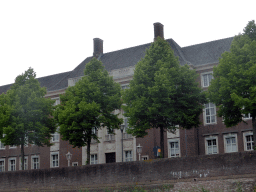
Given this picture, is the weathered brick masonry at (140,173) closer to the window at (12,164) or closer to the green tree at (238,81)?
the green tree at (238,81)

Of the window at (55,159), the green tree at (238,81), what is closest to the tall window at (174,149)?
the green tree at (238,81)

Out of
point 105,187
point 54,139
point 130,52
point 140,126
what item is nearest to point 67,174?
point 105,187

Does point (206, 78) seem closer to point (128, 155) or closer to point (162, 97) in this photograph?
point (162, 97)

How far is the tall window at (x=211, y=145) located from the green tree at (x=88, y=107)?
9736mm

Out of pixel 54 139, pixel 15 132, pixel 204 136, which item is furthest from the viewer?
pixel 54 139

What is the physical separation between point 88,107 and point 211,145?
13559 mm

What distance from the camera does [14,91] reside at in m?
37.1

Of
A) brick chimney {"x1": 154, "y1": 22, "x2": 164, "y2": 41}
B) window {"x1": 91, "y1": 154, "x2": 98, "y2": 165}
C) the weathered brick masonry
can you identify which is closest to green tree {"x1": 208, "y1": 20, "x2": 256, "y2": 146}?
the weathered brick masonry

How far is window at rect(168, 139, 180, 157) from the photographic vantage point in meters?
39.5

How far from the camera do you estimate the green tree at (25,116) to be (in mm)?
35281

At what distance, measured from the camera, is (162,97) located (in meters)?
30.1

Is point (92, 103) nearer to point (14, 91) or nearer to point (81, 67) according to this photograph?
point (14, 91)

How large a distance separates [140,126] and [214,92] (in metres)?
6.24

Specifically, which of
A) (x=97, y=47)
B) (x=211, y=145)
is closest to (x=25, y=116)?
(x=211, y=145)
